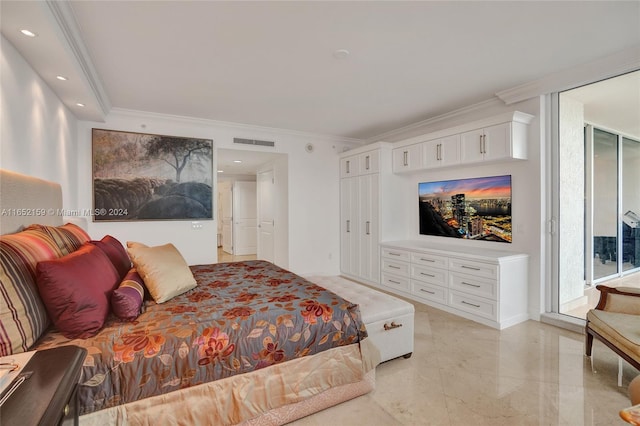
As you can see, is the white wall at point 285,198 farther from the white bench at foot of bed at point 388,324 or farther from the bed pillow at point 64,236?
the white bench at foot of bed at point 388,324

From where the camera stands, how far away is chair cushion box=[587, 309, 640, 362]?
6.82 feet

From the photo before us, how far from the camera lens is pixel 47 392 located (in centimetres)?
91

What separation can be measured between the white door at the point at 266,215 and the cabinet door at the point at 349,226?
4.62ft

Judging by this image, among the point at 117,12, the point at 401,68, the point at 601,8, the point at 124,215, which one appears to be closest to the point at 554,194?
the point at 601,8

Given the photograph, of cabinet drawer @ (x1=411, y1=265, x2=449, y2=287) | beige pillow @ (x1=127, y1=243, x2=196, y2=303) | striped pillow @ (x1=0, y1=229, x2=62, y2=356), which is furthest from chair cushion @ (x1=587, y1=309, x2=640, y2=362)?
striped pillow @ (x1=0, y1=229, x2=62, y2=356)

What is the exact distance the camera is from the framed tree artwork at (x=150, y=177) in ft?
13.5

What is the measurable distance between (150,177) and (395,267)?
3.78 meters

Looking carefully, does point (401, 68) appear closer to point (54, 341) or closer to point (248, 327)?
point (248, 327)

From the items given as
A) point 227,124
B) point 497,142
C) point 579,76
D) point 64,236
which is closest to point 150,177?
point 227,124

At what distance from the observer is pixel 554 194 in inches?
136

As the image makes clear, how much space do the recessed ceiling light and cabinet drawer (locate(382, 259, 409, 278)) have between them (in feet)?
9.53

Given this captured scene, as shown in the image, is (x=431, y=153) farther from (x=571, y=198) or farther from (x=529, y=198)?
(x=571, y=198)

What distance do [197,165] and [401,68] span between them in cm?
318

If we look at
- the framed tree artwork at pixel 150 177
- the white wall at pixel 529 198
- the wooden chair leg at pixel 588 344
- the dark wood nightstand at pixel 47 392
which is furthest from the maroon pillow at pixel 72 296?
the white wall at pixel 529 198
